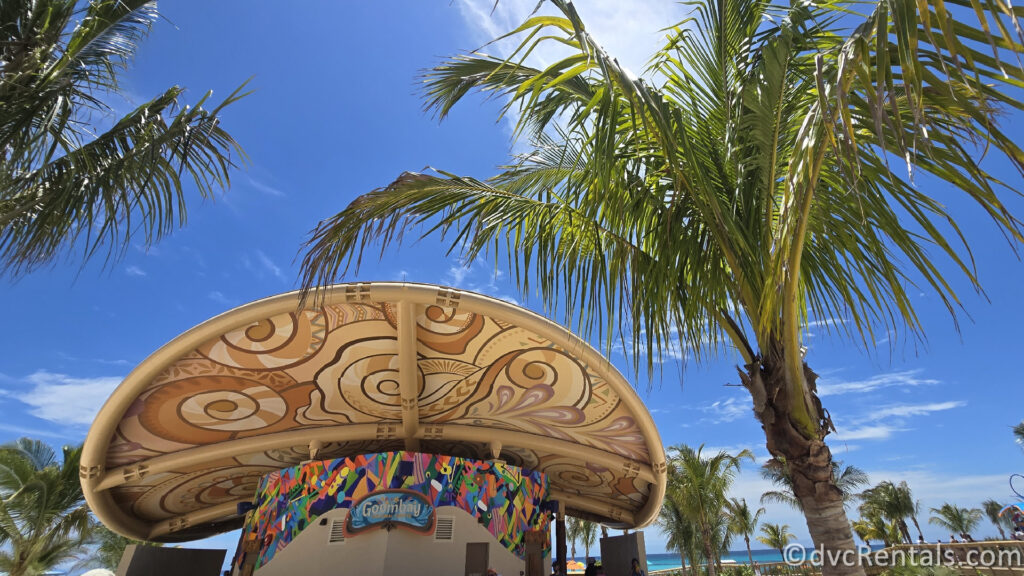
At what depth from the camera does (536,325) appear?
1066cm

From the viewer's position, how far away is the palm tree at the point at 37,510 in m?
17.4

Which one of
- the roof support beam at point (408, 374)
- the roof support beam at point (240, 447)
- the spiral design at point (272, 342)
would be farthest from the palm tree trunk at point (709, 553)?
the spiral design at point (272, 342)

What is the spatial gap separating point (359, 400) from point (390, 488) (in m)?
2.23

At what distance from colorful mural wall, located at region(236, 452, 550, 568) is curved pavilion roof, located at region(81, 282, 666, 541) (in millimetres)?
1050

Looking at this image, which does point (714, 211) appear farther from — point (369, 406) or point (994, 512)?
point (994, 512)

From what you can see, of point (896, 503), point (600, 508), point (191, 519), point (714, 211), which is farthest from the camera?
point (896, 503)

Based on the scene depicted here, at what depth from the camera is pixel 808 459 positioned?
316 cm

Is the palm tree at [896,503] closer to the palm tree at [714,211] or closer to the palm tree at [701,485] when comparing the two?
the palm tree at [701,485]

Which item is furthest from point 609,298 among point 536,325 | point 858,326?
point 536,325

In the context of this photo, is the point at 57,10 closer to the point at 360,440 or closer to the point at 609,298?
the point at 609,298

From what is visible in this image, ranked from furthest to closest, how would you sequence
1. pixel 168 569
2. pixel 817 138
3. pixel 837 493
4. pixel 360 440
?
pixel 168 569 < pixel 360 440 < pixel 837 493 < pixel 817 138

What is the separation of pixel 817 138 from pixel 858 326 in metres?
1.67

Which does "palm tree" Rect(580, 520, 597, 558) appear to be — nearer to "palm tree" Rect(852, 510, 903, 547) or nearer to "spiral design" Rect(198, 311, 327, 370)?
"palm tree" Rect(852, 510, 903, 547)

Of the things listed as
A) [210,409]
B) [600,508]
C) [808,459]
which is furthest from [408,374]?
[600,508]
